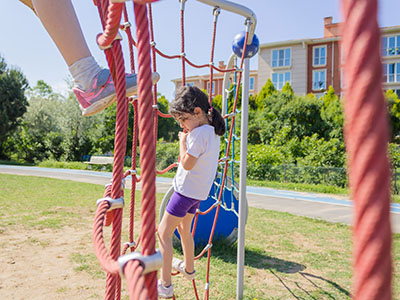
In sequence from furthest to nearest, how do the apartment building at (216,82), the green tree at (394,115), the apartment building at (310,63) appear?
1. the apartment building at (216,82)
2. the apartment building at (310,63)
3. the green tree at (394,115)

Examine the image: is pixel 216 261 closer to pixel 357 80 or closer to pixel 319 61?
pixel 357 80

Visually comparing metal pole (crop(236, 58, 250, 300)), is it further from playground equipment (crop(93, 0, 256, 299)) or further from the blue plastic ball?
playground equipment (crop(93, 0, 256, 299))

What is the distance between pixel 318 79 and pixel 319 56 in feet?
5.55

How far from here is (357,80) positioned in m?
0.34

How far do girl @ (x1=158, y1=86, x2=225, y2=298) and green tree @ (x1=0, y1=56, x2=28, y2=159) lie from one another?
20.0 meters

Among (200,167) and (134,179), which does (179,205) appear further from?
(134,179)

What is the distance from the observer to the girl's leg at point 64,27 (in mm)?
1386

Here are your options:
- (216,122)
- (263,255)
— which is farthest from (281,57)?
(216,122)

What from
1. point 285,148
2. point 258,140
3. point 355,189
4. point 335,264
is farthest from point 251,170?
point 355,189

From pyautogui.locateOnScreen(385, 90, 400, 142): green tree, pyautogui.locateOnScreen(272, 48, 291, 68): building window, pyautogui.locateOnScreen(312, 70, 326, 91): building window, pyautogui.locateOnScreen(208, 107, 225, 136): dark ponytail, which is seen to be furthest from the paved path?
pyautogui.locateOnScreen(272, 48, 291, 68): building window

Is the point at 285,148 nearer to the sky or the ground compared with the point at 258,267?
nearer to the sky

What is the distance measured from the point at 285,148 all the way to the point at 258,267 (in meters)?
9.25

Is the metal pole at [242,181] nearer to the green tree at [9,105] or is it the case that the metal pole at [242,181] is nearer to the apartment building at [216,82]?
the green tree at [9,105]

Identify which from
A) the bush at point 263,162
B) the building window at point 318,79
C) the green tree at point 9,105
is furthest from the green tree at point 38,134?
the building window at point 318,79
